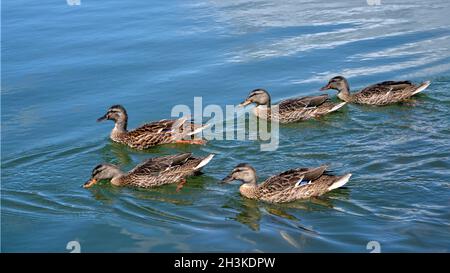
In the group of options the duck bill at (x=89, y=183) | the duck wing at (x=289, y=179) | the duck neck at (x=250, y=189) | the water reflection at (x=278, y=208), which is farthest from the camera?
the duck bill at (x=89, y=183)

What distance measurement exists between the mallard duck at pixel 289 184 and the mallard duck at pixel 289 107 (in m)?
3.47

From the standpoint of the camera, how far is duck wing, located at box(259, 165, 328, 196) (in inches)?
442

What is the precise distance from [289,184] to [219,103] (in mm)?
4391

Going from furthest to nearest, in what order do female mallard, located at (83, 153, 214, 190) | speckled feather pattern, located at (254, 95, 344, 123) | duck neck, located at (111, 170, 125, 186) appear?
speckled feather pattern, located at (254, 95, 344, 123) → duck neck, located at (111, 170, 125, 186) → female mallard, located at (83, 153, 214, 190)

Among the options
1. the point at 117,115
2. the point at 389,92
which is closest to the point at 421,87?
the point at 389,92

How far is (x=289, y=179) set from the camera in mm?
11258

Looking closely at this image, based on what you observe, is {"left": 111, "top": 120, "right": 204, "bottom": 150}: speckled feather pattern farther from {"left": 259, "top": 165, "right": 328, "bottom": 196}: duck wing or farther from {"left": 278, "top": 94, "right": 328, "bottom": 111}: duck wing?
{"left": 259, "top": 165, "right": 328, "bottom": 196}: duck wing

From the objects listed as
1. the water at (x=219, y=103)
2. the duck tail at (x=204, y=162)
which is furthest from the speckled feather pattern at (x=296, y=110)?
the duck tail at (x=204, y=162)

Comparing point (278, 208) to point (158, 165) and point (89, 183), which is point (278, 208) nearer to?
point (158, 165)

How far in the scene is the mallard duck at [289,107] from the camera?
14.7 meters

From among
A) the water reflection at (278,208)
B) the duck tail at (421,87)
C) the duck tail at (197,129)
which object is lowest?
the water reflection at (278,208)

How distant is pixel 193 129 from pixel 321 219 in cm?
411

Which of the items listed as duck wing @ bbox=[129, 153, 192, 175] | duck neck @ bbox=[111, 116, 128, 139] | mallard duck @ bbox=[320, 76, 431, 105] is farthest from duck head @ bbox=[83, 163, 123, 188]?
mallard duck @ bbox=[320, 76, 431, 105]

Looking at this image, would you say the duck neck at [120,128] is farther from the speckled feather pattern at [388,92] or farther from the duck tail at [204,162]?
the speckled feather pattern at [388,92]
